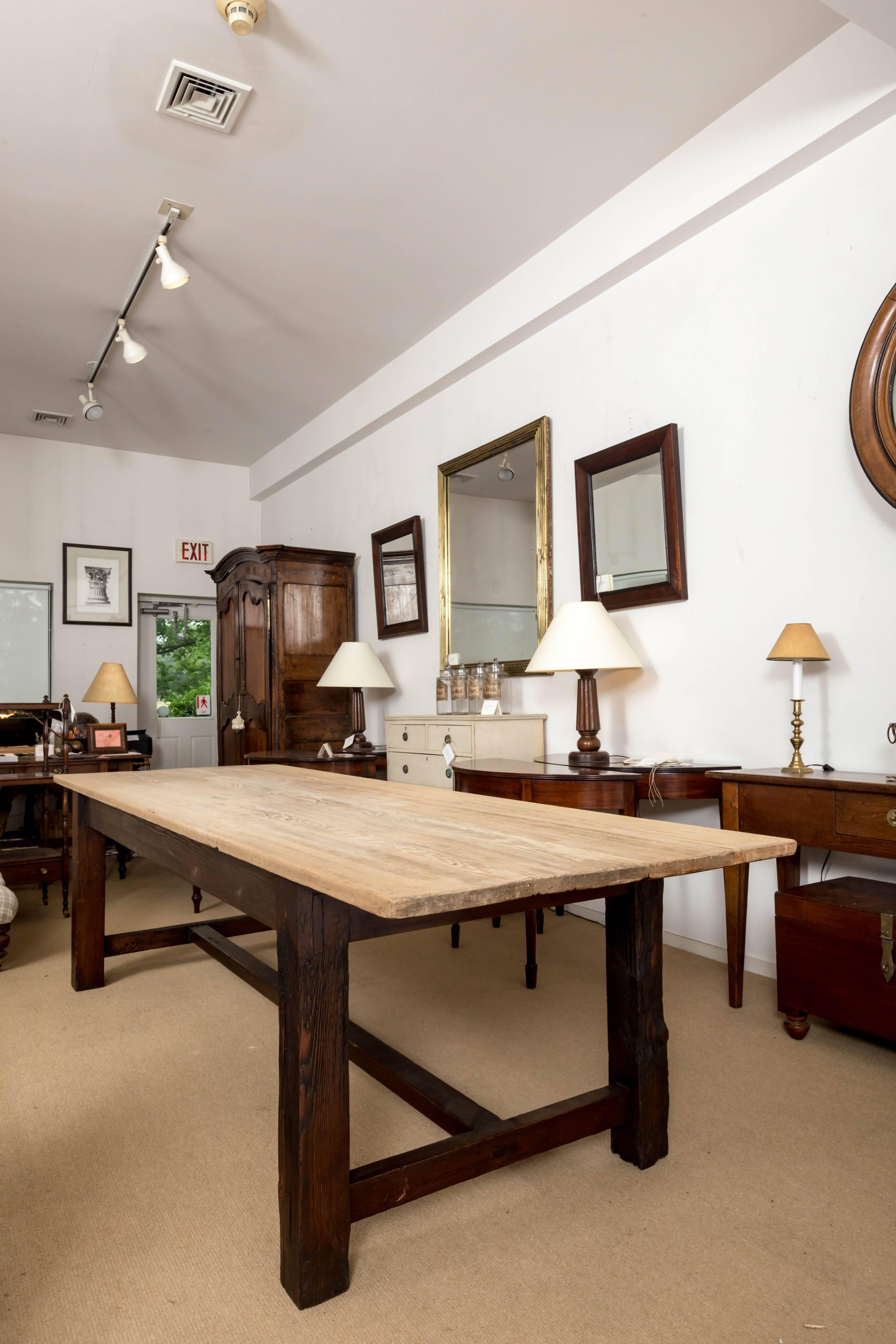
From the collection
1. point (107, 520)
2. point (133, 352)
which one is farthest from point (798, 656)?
point (107, 520)

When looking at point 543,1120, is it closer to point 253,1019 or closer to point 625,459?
point 253,1019

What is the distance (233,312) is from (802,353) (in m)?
3.19

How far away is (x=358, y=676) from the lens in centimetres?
514

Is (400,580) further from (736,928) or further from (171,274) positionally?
(736,928)

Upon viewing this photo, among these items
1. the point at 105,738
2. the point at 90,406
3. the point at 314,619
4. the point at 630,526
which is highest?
the point at 90,406

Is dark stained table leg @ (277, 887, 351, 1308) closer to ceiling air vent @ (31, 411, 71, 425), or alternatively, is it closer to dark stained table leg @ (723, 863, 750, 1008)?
dark stained table leg @ (723, 863, 750, 1008)

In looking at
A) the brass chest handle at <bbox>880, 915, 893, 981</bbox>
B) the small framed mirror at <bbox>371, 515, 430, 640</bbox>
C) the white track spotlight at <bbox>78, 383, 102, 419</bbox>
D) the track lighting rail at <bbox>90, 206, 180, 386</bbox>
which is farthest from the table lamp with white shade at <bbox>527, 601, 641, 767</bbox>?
the white track spotlight at <bbox>78, 383, 102, 419</bbox>

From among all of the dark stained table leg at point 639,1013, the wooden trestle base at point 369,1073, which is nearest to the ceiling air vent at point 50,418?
the wooden trestle base at point 369,1073

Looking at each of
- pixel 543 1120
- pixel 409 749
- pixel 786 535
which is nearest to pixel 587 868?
pixel 543 1120

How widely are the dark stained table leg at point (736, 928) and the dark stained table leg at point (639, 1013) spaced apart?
3.35ft

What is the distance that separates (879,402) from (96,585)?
6199mm

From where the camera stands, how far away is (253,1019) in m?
2.52

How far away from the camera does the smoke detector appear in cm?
248

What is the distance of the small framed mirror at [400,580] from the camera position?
17.1 feet
